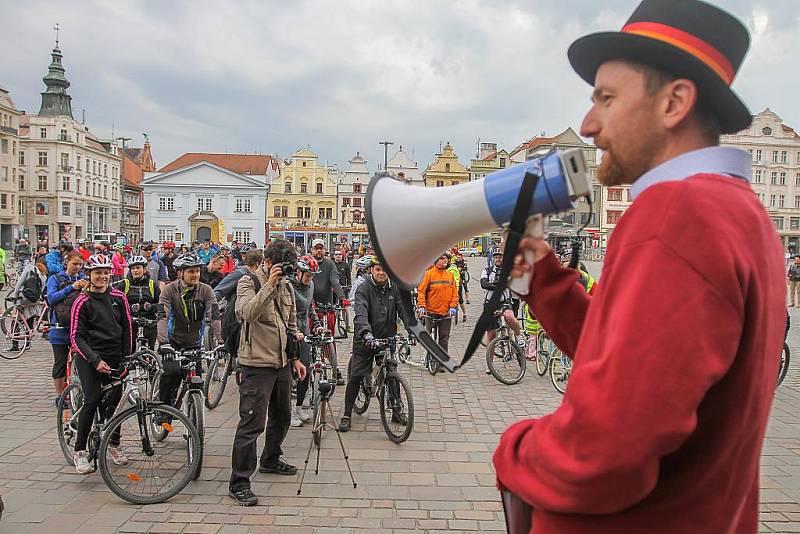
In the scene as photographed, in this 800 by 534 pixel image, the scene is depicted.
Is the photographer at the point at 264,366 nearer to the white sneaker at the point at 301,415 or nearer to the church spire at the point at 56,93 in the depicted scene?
the white sneaker at the point at 301,415

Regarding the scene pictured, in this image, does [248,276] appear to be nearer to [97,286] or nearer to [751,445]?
[97,286]

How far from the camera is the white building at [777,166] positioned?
64.6m

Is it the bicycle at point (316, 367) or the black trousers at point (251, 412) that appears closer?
the black trousers at point (251, 412)

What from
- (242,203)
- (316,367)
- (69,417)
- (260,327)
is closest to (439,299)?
(316,367)

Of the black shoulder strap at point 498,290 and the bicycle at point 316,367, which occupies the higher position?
the black shoulder strap at point 498,290

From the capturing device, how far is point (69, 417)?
5.85 metres

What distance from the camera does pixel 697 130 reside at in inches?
51.7

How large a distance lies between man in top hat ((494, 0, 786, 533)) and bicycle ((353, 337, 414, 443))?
16.9 feet

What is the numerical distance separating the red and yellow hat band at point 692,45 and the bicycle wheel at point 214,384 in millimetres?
7309

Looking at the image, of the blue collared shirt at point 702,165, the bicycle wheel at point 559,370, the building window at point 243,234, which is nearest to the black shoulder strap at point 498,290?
the blue collared shirt at point 702,165

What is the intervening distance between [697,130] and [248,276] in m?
4.54

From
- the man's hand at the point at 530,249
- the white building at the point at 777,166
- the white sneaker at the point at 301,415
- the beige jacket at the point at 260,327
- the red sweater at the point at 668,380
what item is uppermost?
the white building at the point at 777,166

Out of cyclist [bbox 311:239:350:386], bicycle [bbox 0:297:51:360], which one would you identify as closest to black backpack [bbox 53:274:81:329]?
cyclist [bbox 311:239:350:386]

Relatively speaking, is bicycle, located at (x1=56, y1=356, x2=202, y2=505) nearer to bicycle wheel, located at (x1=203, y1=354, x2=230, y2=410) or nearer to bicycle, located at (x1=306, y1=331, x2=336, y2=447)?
bicycle, located at (x1=306, y1=331, x2=336, y2=447)
